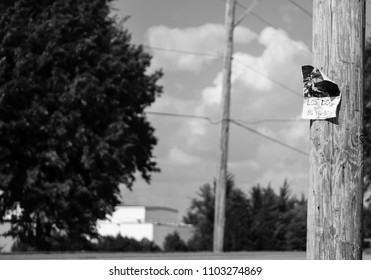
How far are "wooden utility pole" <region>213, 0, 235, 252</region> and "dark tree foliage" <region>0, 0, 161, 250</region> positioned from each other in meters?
4.78

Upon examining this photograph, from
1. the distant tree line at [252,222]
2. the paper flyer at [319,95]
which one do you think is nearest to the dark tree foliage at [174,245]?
the distant tree line at [252,222]

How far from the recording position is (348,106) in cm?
391

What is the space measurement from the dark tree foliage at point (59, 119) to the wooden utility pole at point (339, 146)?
23.5 meters

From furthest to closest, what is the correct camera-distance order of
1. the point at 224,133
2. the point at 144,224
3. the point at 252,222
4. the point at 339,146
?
the point at 144,224, the point at 252,222, the point at 224,133, the point at 339,146

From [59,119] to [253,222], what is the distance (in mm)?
10733

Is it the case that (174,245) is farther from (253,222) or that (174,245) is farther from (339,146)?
(339,146)

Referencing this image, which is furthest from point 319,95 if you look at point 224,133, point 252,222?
point 252,222

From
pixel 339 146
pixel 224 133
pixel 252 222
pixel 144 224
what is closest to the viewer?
pixel 339 146

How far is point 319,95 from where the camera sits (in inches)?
156

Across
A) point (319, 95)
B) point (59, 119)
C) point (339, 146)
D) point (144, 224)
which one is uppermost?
point (59, 119)

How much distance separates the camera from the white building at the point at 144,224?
179 feet

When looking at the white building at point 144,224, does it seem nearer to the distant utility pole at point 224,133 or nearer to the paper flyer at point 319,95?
the distant utility pole at point 224,133
